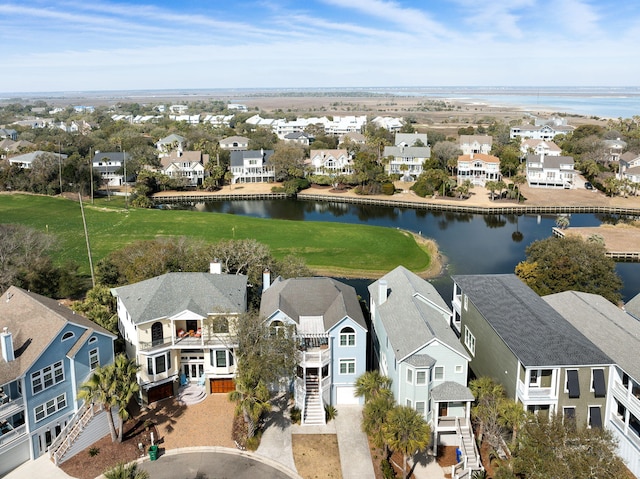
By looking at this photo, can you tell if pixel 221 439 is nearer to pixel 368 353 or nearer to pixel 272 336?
pixel 272 336

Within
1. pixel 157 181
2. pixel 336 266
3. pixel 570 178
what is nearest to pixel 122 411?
pixel 336 266

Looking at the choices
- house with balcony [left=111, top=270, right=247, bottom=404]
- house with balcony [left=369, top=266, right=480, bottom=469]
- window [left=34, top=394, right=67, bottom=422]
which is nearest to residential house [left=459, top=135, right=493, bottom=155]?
house with balcony [left=369, top=266, right=480, bottom=469]

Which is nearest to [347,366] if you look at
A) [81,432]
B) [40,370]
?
[81,432]

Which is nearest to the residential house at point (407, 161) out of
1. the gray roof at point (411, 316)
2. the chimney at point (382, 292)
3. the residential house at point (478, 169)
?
the residential house at point (478, 169)

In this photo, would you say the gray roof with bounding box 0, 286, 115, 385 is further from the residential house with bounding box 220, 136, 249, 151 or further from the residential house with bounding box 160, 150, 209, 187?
the residential house with bounding box 220, 136, 249, 151

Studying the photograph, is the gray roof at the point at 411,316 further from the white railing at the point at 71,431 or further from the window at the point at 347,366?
the white railing at the point at 71,431
